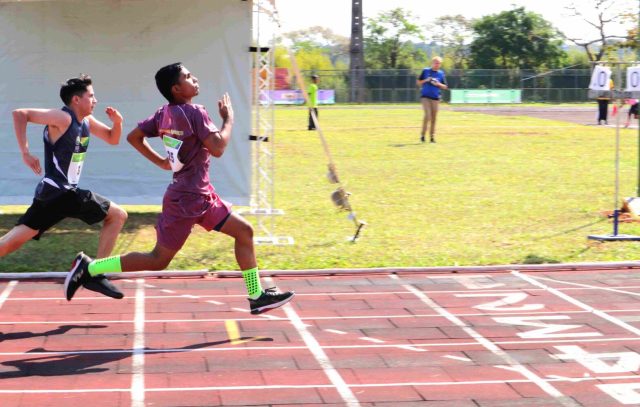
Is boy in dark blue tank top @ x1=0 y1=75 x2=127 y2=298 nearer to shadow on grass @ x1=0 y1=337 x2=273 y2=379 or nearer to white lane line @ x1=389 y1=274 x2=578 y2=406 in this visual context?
shadow on grass @ x1=0 y1=337 x2=273 y2=379

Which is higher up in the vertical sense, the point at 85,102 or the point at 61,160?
the point at 85,102

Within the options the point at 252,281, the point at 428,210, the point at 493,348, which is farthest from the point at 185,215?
the point at 428,210

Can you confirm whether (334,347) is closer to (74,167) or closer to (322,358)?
(322,358)

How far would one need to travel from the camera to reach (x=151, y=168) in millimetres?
12820

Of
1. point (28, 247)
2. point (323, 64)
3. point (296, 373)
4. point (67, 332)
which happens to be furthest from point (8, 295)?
point (323, 64)

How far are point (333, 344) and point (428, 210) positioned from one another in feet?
23.2

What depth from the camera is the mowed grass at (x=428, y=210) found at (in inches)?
432

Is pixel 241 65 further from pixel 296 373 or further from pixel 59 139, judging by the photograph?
pixel 296 373

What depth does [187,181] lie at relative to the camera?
24.7ft

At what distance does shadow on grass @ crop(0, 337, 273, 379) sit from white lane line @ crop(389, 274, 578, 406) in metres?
1.89

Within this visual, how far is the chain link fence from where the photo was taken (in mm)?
55781

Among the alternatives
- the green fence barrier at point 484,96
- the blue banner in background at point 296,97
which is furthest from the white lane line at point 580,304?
the green fence barrier at point 484,96

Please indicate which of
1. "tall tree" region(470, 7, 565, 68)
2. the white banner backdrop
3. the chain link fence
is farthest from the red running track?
"tall tree" region(470, 7, 565, 68)

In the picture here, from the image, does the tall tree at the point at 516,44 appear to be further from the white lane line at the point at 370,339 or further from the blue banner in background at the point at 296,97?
the white lane line at the point at 370,339
